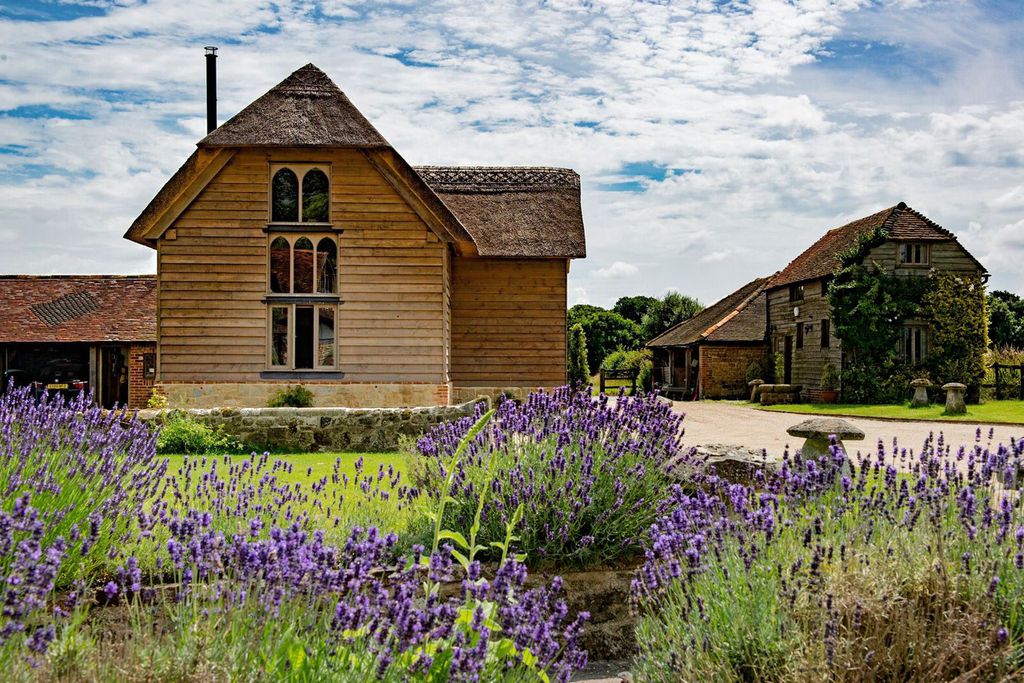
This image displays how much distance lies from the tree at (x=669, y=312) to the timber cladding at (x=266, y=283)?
141 feet

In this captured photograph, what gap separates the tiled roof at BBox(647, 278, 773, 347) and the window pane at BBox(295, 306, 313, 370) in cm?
2133

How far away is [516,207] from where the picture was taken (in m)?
24.4

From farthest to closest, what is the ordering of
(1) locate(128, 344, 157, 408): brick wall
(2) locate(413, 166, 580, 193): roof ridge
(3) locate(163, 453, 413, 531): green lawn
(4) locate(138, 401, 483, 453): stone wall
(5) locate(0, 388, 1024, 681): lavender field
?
(1) locate(128, 344, 157, 408): brick wall, (2) locate(413, 166, 580, 193): roof ridge, (4) locate(138, 401, 483, 453): stone wall, (3) locate(163, 453, 413, 531): green lawn, (5) locate(0, 388, 1024, 681): lavender field

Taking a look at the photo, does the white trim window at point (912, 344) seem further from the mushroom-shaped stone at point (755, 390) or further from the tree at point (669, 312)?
the tree at point (669, 312)

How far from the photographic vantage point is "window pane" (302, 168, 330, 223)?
20.9 m

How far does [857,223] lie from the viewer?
36656mm

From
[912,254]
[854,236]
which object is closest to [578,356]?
[854,236]

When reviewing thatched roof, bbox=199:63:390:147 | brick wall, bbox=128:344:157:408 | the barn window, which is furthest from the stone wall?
brick wall, bbox=128:344:157:408

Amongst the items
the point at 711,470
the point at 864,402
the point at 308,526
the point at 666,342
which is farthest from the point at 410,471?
the point at 666,342

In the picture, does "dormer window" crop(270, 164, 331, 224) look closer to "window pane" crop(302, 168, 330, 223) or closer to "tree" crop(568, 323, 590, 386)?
"window pane" crop(302, 168, 330, 223)

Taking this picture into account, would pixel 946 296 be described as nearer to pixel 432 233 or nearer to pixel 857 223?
pixel 857 223

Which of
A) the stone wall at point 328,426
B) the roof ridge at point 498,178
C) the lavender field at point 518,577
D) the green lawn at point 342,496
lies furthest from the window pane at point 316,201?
the lavender field at point 518,577

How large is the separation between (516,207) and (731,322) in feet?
61.4

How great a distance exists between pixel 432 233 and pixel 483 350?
13.0 feet
